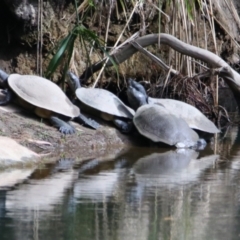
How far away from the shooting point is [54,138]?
7941 millimetres

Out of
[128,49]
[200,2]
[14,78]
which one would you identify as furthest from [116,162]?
[200,2]

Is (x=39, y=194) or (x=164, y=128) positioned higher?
(x=39, y=194)

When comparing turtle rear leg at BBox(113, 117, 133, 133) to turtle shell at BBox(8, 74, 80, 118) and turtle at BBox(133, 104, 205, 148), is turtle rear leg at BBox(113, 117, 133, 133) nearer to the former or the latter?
turtle at BBox(133, 104, 205, 148)

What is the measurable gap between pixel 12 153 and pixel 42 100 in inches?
70.8

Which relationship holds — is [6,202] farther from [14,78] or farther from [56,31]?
[56,31]

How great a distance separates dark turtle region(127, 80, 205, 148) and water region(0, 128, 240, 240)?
93cm

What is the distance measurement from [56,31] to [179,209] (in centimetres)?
666

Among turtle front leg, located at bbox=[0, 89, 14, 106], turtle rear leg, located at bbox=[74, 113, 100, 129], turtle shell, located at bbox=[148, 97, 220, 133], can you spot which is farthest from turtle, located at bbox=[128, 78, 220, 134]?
turtle front leg, located at bbox=[0, 89, 14, 106]

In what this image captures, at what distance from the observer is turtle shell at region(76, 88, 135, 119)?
871 cm

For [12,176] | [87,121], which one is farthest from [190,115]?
[12,176]

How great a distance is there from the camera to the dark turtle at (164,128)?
8422mm

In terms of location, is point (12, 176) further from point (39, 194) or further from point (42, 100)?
point (42, 100)

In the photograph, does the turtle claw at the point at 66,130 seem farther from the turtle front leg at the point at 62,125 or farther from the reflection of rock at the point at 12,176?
the reflection of rock at the point at 12,176

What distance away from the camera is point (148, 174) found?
20.8 ft
